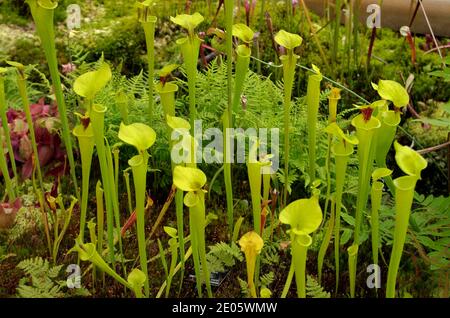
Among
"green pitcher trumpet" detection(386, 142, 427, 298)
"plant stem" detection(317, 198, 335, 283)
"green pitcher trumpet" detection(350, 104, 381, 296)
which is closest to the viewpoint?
"green pitcher trumpet" detection(386, 142, 427, 298)

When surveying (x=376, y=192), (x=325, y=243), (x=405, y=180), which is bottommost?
(x=325, y=243)

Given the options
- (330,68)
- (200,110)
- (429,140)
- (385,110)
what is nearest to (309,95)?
(385,110)

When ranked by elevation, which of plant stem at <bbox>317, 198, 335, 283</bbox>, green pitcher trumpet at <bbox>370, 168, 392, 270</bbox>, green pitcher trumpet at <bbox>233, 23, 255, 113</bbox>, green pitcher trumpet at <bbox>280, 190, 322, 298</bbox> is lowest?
plant stem at <bbox>317, 198, 335, 283</bbox>

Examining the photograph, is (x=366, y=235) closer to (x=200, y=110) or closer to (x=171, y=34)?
(x=200, y=110)

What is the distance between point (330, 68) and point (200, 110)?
51 centimetres

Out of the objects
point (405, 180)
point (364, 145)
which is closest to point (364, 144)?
point (364, 145)

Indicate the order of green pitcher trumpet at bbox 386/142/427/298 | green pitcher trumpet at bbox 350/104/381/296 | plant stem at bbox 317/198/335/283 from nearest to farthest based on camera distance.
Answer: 1. green pitcher trumpet at bbox 386/142/427/298
2. green pitcher trumpet at bbox 350/104/381/296
3. plant stem at bbox 317/198/335/283

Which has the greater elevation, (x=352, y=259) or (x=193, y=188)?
(x=193, y=188)

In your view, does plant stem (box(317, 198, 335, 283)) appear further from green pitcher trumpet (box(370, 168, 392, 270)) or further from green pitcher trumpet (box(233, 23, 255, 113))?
green pitcher trumpet (box(233, 23, 255, 113))

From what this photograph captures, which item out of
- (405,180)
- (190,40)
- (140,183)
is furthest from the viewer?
(190,40)

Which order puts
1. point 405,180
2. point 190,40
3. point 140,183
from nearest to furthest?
point 405,180 < point 140,183 < point 190,40

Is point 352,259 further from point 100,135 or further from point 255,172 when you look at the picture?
point 100,135

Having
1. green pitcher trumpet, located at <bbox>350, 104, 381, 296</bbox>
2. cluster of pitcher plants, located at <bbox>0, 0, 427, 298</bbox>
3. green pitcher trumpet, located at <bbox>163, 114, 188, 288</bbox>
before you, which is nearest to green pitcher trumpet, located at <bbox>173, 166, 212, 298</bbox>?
cluster of pitcher plants, located at <bbox>0, 0, 427, 298</bbox>
